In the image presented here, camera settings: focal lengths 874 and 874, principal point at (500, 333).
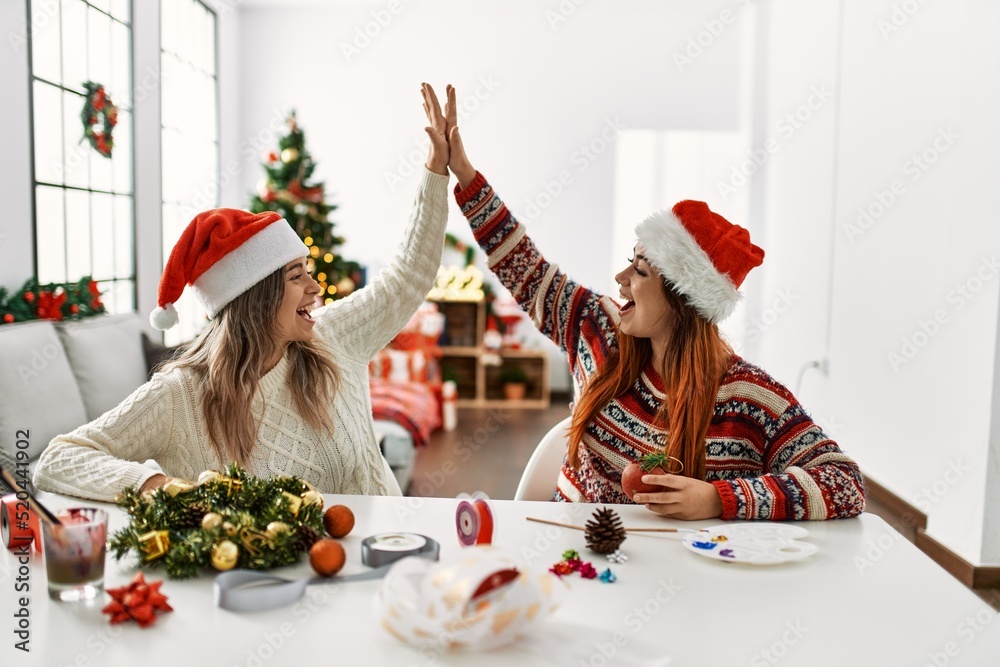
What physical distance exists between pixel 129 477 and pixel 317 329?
0.57m

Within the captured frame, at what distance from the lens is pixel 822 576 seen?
122cm

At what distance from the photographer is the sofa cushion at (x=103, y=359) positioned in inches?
137

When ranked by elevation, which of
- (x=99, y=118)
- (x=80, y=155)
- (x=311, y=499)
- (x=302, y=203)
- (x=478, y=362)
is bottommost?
(x=478, y=362)

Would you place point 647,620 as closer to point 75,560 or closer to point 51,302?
point 75,560

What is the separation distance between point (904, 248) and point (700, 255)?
2.40 meters

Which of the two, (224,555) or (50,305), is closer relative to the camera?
(224,555)

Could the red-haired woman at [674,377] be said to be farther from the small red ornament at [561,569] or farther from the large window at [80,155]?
the large window at [80,155]

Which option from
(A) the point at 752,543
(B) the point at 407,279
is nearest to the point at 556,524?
(A) the point at 752,543

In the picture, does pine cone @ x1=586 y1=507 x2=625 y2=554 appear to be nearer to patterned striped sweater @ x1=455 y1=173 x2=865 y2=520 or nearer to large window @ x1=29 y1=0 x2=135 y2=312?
patterned striped sweater @ x1=455 y1=173 x2=865 y2=520

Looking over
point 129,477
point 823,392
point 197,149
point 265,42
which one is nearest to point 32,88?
point 197,149

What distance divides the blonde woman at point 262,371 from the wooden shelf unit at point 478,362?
16.2 feet

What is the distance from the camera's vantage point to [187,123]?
19.4ft

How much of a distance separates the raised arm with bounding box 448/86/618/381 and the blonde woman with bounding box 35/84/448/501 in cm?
6

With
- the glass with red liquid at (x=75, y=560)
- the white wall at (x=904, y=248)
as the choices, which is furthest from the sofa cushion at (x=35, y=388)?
the white wall at (x=904, y=248)
